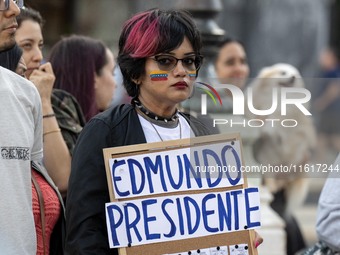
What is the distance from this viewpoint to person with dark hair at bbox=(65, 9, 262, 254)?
5059mm

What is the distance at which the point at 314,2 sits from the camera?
22562mm

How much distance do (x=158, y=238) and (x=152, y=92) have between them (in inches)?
26.6

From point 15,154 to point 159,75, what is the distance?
763 mm

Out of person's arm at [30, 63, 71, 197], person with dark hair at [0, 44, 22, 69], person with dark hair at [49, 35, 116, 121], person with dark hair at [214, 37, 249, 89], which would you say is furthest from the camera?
person with dark hair at [214, 37, 249, 89]

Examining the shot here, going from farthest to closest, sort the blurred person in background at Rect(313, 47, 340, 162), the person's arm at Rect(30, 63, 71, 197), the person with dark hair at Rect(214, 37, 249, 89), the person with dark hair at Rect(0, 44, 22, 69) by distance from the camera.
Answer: the person with dark hair at Rect(214, 37, 249, 89), the blurred person in background at Rect(313, 47, 340, 162), the person's arm at Rect(30, 63, 71, 197), the person with dark hair at Rect(0, 44, 22, 69)

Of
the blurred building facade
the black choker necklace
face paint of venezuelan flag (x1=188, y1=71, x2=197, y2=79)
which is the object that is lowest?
the blurred building facade

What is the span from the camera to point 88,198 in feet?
16.6

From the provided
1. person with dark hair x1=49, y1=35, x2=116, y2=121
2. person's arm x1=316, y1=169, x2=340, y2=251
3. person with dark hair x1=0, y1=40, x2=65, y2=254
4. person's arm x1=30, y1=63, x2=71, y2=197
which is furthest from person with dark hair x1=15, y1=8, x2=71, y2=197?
person's arm x1=316, y1=169, x2=340, y2=251

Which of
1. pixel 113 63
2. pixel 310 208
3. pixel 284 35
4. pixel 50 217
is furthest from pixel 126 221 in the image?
pixel 284 35

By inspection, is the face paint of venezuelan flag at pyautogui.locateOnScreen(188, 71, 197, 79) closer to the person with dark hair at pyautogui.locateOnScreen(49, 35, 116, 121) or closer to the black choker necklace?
the black choker necklace

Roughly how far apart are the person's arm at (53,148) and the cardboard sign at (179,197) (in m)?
1.08

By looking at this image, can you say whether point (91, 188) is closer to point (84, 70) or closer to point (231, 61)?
point (84, 70)

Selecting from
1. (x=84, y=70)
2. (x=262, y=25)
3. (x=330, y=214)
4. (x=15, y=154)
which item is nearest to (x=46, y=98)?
(x=84, y=70)

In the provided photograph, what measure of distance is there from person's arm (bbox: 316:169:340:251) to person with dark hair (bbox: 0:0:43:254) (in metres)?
1.59
